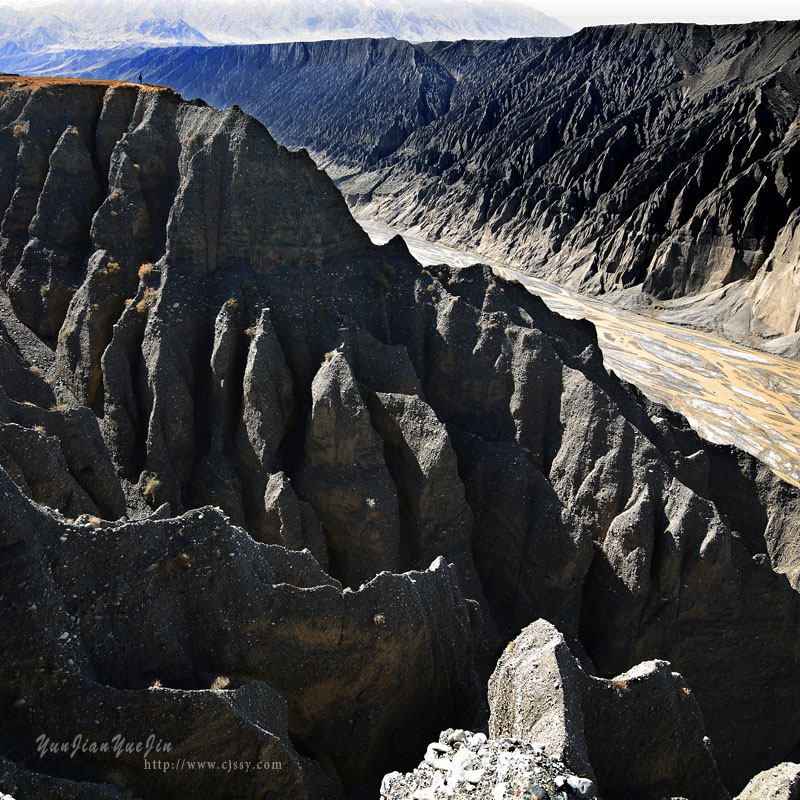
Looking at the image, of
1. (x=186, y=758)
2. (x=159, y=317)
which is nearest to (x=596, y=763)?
(x=186, y=758)

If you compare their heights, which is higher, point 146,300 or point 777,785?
point 146,300

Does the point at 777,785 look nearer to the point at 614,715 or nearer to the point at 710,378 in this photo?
the point at 614,715

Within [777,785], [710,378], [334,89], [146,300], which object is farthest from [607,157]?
[334,89]

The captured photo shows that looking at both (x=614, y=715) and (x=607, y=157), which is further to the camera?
(x=607, y=157)

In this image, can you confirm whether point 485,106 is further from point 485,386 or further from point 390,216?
point 485,386

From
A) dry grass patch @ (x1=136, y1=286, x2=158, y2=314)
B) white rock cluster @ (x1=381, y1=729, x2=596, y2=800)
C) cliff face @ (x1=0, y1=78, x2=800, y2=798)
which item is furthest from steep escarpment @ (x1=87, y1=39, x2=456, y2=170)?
white rock cluster @ (x1=381, y1=729, x2=596, y2=800)

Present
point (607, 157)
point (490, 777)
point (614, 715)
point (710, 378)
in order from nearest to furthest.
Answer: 1. point (490, 777)
2. point (614, 715)
3. point (710, 378)
4. point (607, 157)

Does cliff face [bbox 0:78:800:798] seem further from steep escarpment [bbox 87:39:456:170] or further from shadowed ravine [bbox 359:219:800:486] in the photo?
steep escarpment [bbox 87:39:456:170]
